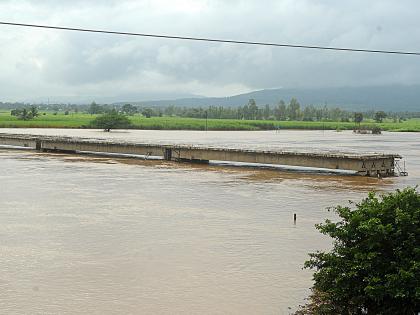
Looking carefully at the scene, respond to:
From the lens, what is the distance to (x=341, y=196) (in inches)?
1166

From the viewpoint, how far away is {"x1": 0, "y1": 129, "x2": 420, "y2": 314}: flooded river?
1220cm

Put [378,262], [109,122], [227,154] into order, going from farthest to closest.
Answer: [109,122]
[227,154]
[378,262]

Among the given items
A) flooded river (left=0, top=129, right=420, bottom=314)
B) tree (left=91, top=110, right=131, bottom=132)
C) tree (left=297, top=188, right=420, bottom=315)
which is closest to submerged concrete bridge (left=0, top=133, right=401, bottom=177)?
flooded river (left=0, top=129, right=420, bottom=314)

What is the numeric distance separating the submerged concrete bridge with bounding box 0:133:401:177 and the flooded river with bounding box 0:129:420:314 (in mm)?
3634

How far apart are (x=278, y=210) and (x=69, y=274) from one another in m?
12.2

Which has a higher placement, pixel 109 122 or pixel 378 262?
pixel 109 122

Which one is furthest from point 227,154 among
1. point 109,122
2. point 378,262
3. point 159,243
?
point 109,122

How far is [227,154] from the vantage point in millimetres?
44188

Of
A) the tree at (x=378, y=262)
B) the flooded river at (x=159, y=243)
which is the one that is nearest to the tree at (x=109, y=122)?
the flooded river at (x=159, y=243)

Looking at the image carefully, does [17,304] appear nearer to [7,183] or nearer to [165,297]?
[165,297]

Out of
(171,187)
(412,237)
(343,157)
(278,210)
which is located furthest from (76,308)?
(343,157)

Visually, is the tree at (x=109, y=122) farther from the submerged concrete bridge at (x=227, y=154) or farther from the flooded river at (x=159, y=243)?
the flooded river at (x=159, y=243)

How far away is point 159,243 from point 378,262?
10.0m

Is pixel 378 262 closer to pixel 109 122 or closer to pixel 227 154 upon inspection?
pixel 227 154
